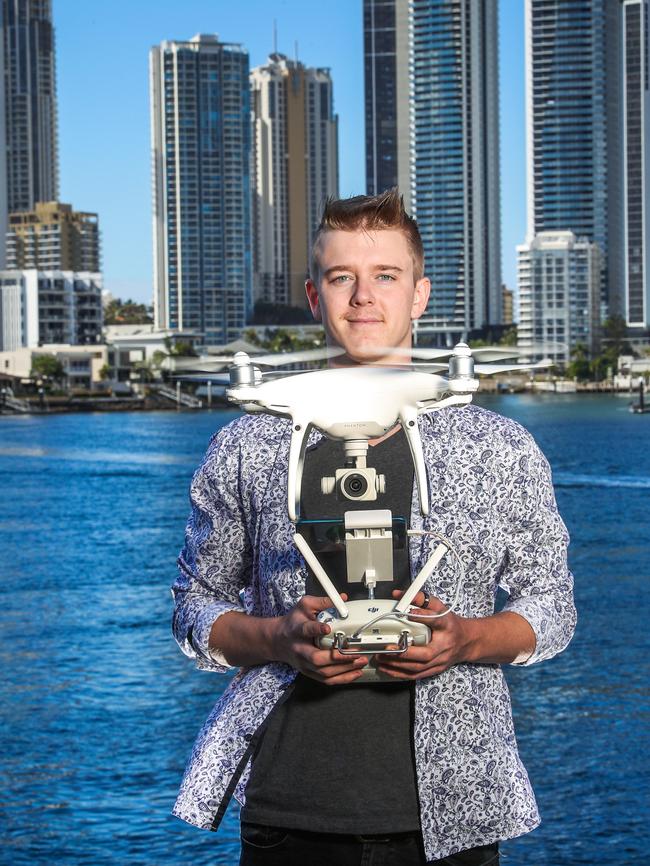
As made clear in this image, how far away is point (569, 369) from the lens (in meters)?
141

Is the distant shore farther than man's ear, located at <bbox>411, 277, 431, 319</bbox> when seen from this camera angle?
Yes

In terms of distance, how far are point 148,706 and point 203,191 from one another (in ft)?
499

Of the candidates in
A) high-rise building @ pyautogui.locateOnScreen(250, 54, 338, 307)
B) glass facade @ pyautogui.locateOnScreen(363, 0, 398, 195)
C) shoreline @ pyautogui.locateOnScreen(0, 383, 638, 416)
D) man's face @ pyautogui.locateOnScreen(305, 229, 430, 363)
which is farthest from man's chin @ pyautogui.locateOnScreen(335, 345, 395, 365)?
high-rise building @ pyautogui.locateOnScreen(250, 54, 338, 307)

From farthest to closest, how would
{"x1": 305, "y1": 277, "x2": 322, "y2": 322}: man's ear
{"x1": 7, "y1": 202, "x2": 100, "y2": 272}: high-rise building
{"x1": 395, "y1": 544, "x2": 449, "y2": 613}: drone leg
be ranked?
1. {"x1": 7, "y1": 202, "x2": 100, "y2": 272}: high-rise building
2. {"x1": 305, "y1": 277, "x2": 322, "y2": 322}: man's ear
3. {"x1": 395, "y1": 544, "x2": 449, "y2": 613}: drone leg

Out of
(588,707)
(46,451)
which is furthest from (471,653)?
(46,451)

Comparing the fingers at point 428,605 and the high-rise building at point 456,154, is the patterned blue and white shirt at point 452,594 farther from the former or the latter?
the high-rise building at point 456,154

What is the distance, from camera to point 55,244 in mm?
171000

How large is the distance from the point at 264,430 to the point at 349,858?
0.66 meters

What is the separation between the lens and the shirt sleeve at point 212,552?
2295 mm

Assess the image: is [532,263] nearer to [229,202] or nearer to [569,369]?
[569,369]

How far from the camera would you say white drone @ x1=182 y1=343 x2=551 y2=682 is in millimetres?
1806

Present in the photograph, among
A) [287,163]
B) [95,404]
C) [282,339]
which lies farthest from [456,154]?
[95,404]

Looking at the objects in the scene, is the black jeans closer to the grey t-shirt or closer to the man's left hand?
the grey t-shirt

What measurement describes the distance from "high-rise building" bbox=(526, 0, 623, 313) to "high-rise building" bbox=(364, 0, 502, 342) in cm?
704
